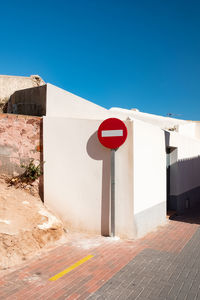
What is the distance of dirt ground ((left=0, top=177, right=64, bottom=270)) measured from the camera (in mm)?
4691

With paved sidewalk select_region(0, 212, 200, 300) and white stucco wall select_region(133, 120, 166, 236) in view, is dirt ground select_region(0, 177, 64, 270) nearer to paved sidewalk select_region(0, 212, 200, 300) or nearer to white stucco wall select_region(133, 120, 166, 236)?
paved sidewalk select_region(0, 212, 200, 300)

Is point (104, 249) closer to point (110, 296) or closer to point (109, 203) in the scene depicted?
point (109, 203)

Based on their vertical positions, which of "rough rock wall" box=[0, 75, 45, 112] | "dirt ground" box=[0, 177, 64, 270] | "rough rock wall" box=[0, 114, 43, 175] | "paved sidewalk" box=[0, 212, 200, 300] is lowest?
"paved sidewalk" box=[0, 212, 200, 300]

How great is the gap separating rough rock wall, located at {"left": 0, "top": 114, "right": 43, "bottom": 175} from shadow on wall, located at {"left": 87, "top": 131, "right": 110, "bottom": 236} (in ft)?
5.30

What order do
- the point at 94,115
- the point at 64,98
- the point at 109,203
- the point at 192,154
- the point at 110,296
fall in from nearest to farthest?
the point at 110,296 < the point at 109,203 < the point at 64,98 < the point at 94,115 < the point at 192,154

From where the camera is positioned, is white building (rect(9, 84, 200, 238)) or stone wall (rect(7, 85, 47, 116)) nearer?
white building (rect(9, 84, 200, 238))

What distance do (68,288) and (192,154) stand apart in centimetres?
975

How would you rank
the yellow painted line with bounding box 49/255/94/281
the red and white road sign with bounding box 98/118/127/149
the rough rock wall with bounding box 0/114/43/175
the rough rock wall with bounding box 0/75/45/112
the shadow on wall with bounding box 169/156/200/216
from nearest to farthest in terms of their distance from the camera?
the yellow painted line with bounding box 49/255/94/281, the red and white road sign with bounding box 98/118/127/149, the rough rock wall with bounding box 0/114/43/175, the shadow on wall with bounding box 169/156/200/216, the rough rock wall with bounding box 0/75/45/112

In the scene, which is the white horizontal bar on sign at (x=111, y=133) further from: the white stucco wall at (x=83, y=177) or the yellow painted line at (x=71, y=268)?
the yellow painted line at (x=71, y=268)

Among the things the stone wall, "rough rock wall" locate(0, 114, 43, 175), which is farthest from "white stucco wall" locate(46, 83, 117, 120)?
"rough rock wall" locate(0, 114, 43, 175)

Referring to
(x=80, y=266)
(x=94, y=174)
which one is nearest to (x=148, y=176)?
(x=94, y=174)

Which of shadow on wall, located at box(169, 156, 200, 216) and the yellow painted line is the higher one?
shadow on wall, located at box(169, 156, 200, 216)

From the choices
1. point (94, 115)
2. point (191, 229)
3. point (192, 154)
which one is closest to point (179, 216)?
point (191, 229)

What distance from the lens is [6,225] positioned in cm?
503
